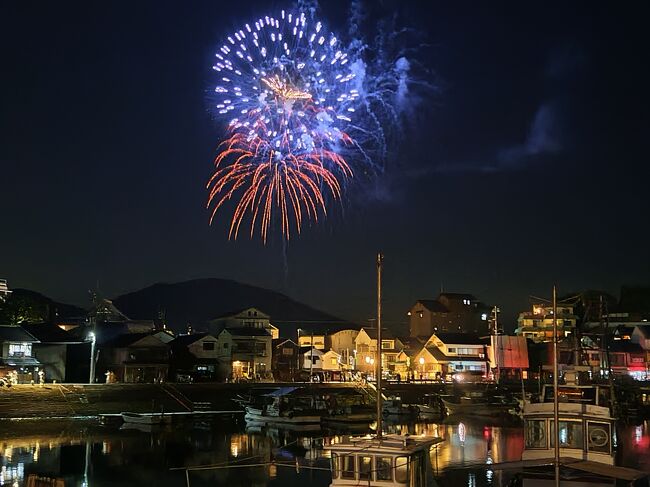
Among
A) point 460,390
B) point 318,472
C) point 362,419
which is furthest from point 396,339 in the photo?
point 318,472

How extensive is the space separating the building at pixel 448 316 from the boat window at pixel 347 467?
7623cm

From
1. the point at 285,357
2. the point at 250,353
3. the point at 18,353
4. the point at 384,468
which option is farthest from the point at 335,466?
the point at 285,357

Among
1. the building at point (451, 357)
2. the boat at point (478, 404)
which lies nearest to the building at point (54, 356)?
the boat at point (478, 404)

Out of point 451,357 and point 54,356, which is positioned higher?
point 451,357

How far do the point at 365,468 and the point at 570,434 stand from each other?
319 inches

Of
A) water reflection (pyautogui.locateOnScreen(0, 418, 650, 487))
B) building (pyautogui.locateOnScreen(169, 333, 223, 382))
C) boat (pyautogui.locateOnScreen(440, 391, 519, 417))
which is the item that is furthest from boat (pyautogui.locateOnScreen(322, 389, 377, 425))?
building (pyautogui.locateOnScreen(169, 333, 223, 382))

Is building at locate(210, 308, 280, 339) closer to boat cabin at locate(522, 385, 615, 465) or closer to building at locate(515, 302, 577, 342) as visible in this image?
building at locate(515, 302, 577, 342)

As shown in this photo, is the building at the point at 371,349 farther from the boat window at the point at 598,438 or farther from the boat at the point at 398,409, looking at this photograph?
A: the boat window at the point at 598,438

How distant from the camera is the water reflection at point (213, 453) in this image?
→ 94.8 feet

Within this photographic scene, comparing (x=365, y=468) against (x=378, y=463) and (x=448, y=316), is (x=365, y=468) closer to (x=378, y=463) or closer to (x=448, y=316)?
(x=378, y=463)

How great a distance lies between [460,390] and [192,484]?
39978 millimetres

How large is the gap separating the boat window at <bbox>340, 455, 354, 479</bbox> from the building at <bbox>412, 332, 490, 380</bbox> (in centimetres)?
5946

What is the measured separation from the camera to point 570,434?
22109 mm

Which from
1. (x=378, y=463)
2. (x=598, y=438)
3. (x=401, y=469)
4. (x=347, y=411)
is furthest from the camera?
(x=347, y=411)
